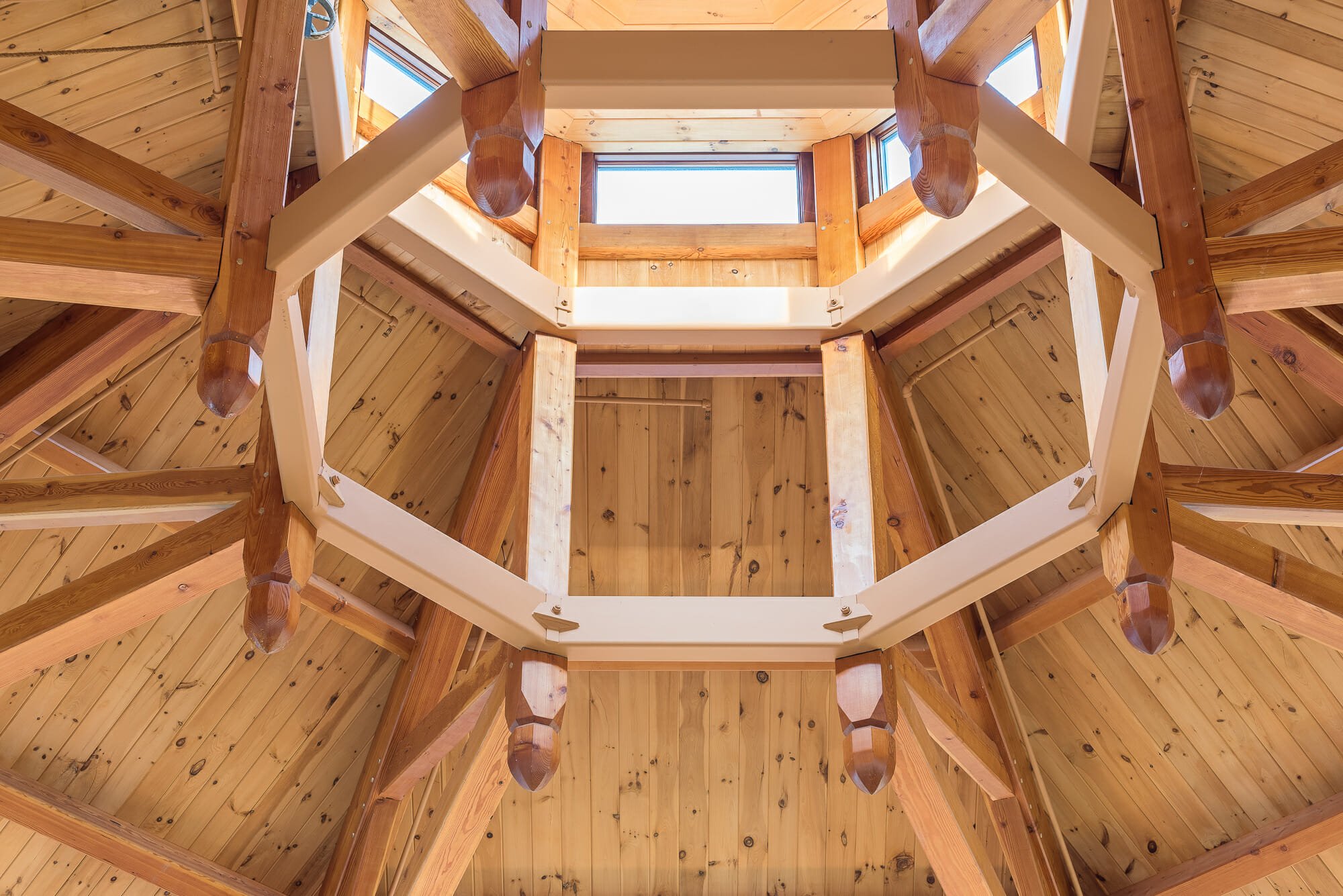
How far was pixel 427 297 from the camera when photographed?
4375 millimetres

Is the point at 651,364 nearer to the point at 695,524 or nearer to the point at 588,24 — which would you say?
the point at 695,524

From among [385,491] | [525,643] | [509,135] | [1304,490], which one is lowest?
[525,643]

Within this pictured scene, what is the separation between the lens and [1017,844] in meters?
4.38

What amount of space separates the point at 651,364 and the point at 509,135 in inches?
94.1

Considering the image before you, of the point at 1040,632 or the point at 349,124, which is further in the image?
the point at 1040,632

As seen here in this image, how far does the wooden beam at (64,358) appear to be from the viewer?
3.59 metres

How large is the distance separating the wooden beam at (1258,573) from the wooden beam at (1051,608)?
1.19 m

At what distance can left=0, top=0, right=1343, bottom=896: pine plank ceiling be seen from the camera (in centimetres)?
445

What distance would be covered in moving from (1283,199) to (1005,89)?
6.89ft

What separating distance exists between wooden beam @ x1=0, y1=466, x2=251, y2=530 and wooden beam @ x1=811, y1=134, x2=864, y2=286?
2.23 meters

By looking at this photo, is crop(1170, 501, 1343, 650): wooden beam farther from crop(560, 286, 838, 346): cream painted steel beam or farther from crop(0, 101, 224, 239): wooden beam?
crop(0, 101, 224, 239): wooden beam

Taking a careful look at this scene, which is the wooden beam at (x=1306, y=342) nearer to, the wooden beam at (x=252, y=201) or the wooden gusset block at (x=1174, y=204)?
the wooden gusset block at (x=1174, y=204)

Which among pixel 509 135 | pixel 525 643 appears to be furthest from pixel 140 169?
pixel 525 643

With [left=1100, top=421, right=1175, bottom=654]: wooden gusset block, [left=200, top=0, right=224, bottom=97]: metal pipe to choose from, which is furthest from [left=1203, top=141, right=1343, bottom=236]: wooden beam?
[left=200, top=0, right=224, bottom=97]: metal pipe
